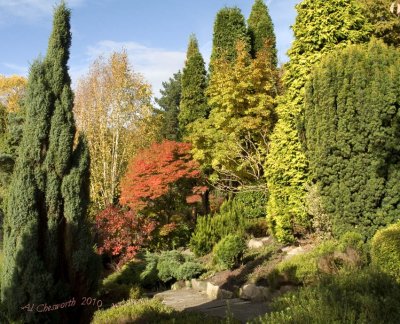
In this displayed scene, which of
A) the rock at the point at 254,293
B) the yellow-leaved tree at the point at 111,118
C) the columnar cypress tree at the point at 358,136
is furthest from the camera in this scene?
the yellow-leaved tree at the point at 111,118

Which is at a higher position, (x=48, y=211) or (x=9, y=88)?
(x=9, y=88)

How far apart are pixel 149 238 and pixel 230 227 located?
286 cm

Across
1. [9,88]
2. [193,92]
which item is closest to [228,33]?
[193,92]

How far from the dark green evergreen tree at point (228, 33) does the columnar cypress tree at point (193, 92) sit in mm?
1131

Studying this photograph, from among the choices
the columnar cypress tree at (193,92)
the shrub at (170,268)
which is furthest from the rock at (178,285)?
the columnar cypress tree at (193,92)

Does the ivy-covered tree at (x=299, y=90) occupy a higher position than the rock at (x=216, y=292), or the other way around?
the ivy-covered tree at (x=299, y=90)

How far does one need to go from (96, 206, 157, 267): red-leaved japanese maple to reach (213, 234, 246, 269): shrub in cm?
323

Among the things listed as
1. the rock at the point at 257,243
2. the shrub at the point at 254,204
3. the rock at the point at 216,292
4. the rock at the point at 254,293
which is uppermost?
the shrub at the point at 254,204

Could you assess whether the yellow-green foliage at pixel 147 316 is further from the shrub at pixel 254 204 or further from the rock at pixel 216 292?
the shrub at pixel 254 204

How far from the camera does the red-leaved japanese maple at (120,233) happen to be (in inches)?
514

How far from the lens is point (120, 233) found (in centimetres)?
1341

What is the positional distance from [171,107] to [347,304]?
92.3 feet

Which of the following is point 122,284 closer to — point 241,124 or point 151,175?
point 151,175

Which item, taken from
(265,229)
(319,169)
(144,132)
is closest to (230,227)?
(265,229)
